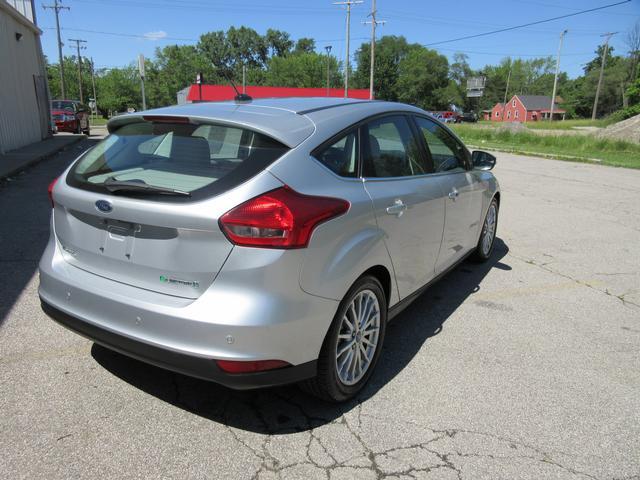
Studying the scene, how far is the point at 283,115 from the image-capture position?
286 centimetres

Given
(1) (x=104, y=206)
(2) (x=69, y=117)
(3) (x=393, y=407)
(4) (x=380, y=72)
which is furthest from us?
(4) (x=380, y=72)

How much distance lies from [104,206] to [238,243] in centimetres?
81

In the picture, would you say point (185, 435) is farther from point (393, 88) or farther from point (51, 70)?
point (393, 88)

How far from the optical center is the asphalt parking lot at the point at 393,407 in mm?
2471

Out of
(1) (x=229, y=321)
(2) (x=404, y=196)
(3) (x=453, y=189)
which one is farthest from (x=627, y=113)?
(1) (x=229, y=321)

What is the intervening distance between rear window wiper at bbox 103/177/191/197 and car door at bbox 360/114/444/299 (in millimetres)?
1140

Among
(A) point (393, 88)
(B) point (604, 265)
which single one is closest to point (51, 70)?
(A) point (393, 88)

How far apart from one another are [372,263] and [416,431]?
3.16 feet

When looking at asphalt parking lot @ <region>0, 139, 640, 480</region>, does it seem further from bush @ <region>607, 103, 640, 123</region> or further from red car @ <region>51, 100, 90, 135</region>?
bush @ <region>607, 103, 640, 123</region>

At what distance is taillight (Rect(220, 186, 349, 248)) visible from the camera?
90.0 inches

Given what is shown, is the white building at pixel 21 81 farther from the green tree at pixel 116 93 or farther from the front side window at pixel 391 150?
the green tree at pixel 116 93

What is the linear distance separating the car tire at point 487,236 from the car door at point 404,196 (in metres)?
1.74

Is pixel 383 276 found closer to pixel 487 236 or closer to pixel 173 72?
pixel 487 236

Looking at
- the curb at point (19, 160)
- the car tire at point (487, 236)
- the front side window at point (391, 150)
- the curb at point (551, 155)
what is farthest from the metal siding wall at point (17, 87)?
the curb at point (551, 155)
